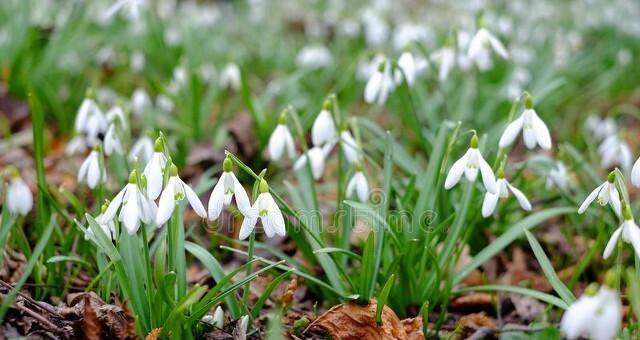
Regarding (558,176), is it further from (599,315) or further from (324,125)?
(599,315)

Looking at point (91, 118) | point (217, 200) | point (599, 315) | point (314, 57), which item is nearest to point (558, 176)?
point (599, 315)

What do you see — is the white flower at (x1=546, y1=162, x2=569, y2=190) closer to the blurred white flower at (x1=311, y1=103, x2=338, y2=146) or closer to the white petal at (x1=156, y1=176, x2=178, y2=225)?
the blurred white flower at (x1=311, y1=103, x2=338, y2=146)

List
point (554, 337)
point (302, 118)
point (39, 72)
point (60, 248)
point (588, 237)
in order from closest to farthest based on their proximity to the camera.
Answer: point (554, 337), point (60, 248), point (588, 237), point (302, 118), point (39, 72)

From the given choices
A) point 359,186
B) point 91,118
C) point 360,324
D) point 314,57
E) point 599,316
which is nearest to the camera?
point 599,316

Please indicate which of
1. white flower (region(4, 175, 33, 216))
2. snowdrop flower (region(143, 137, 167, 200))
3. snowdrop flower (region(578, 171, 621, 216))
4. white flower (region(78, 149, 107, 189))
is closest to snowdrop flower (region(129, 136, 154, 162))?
white flower (region(78, 149, 107, 189))

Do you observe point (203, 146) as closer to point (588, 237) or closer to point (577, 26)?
point (588, 237)

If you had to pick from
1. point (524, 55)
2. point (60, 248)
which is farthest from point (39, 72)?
point (524, 55)

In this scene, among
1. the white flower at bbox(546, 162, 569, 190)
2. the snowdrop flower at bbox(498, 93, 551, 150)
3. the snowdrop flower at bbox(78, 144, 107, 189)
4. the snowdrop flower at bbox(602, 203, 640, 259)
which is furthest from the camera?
the white flower at bbox(546, 162, 569, 190)
